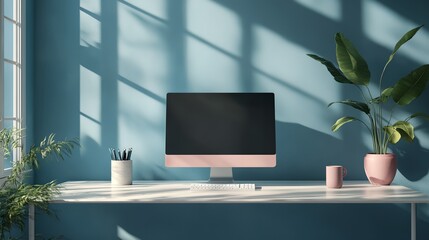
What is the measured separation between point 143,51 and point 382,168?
149cm

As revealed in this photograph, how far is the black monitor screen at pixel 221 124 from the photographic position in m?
3.05

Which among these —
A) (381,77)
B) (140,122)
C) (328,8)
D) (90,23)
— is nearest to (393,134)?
(381,77)

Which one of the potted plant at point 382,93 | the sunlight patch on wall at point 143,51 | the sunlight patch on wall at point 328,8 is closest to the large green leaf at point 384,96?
the potted plant at point 382,93

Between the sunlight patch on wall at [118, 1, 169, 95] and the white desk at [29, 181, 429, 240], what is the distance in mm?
613

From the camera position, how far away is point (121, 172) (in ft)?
10.1

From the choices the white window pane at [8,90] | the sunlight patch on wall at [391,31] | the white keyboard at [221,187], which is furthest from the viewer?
the sunlight patch on wall at [391,31]

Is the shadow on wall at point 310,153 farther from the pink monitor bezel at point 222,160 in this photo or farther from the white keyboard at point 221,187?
the white keyboard at point 221,187

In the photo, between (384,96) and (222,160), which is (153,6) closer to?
(222,160)

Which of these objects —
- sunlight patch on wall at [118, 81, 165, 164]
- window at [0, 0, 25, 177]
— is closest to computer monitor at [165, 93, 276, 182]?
sunlight patch on wall at [118, 81, 165, 164]

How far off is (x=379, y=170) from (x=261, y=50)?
95 cm

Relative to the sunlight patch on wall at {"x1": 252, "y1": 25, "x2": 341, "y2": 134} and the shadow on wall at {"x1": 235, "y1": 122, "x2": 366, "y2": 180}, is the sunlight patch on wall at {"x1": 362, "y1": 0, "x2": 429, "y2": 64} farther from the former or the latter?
the shadow on wall at {"x1": 235, "y1": 122, "x2": 366, "y2": 180}

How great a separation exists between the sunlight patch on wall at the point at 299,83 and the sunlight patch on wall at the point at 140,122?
0.62 metres

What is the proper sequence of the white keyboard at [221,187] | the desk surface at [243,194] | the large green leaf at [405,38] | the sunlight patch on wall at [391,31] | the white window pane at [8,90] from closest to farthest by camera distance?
1. the desk surface at [243,194]
2. the white keyboard at [221,187]
3. the large green leaf at [405,38]
4. the white window pane at [8,90]
5. the sunlight patch on wall at [391,31]

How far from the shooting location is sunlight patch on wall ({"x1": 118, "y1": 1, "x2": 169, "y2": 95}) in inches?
131
